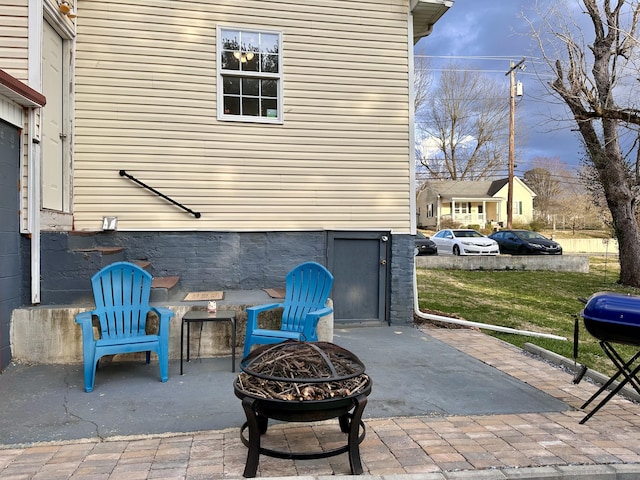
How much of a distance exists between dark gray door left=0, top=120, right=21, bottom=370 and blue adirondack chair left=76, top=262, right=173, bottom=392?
2.66 ft

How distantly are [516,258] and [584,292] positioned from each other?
4.04m

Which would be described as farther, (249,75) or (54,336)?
(249,75)

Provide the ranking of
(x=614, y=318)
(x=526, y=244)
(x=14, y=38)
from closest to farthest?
1. (x=614, y=318)
2. (x=14, y=38)
3. (x=526, y=244)

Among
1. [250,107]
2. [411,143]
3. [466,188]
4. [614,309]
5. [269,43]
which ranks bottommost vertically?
[614,309]

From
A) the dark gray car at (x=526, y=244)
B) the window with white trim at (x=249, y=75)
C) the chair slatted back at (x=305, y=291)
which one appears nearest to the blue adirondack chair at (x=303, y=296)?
the chair slatted back at (x=305, y=291)

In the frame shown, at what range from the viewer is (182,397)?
377 centimetres

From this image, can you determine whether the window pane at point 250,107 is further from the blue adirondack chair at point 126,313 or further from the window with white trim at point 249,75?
the blue adirondack chair at point 126,313

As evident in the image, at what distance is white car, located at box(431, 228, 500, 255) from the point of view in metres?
17.7

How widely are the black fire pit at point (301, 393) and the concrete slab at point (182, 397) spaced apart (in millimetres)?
784

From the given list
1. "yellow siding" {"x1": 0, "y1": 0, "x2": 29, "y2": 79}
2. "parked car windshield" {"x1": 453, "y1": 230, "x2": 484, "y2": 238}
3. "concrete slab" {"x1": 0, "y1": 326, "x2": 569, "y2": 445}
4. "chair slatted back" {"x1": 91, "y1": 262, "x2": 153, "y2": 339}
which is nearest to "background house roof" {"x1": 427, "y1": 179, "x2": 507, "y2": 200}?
"parked car windshield" {"x1": 453, "y1": 230, "x2": 484, "y2": 238}

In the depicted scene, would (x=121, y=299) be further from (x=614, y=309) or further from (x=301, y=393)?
(x=614, y=309)

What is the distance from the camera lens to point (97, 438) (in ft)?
9.90

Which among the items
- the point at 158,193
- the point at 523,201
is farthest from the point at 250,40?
the point at 523,201

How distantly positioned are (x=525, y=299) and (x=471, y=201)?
29.1 metres
